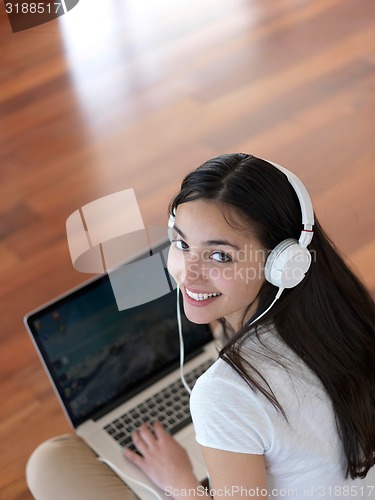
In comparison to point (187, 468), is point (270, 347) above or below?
above

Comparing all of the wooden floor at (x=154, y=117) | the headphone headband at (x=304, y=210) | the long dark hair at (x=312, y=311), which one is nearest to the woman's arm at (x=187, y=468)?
the long dark hair at (x=312, y=311)

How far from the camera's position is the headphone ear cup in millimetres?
1241

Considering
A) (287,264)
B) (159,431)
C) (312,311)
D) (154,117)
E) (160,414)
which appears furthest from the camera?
(154,117)

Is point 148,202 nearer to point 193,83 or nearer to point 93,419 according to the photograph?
point 193,83

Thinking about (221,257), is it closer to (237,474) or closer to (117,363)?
(237,474)

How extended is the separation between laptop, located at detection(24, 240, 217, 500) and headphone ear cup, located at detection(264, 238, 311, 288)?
0.54m

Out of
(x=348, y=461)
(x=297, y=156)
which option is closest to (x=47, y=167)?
(x=297, y=156)

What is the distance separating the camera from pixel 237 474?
125 centimetres

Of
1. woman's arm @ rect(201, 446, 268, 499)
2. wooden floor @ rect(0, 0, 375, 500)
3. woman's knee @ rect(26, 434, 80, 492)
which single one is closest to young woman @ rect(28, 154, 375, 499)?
woman's arm @ rect(201, 446, 268, 499)

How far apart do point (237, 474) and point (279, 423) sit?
98 millimetres

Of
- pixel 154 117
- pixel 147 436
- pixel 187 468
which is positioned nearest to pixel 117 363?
pixel 147 436

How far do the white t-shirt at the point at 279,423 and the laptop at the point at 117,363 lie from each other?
0.39 meters

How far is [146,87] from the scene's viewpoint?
3691 mm

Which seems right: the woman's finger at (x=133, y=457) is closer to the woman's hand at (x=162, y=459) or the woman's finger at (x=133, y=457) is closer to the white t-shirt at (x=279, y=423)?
the woman's hand at (x=162, y=459)
